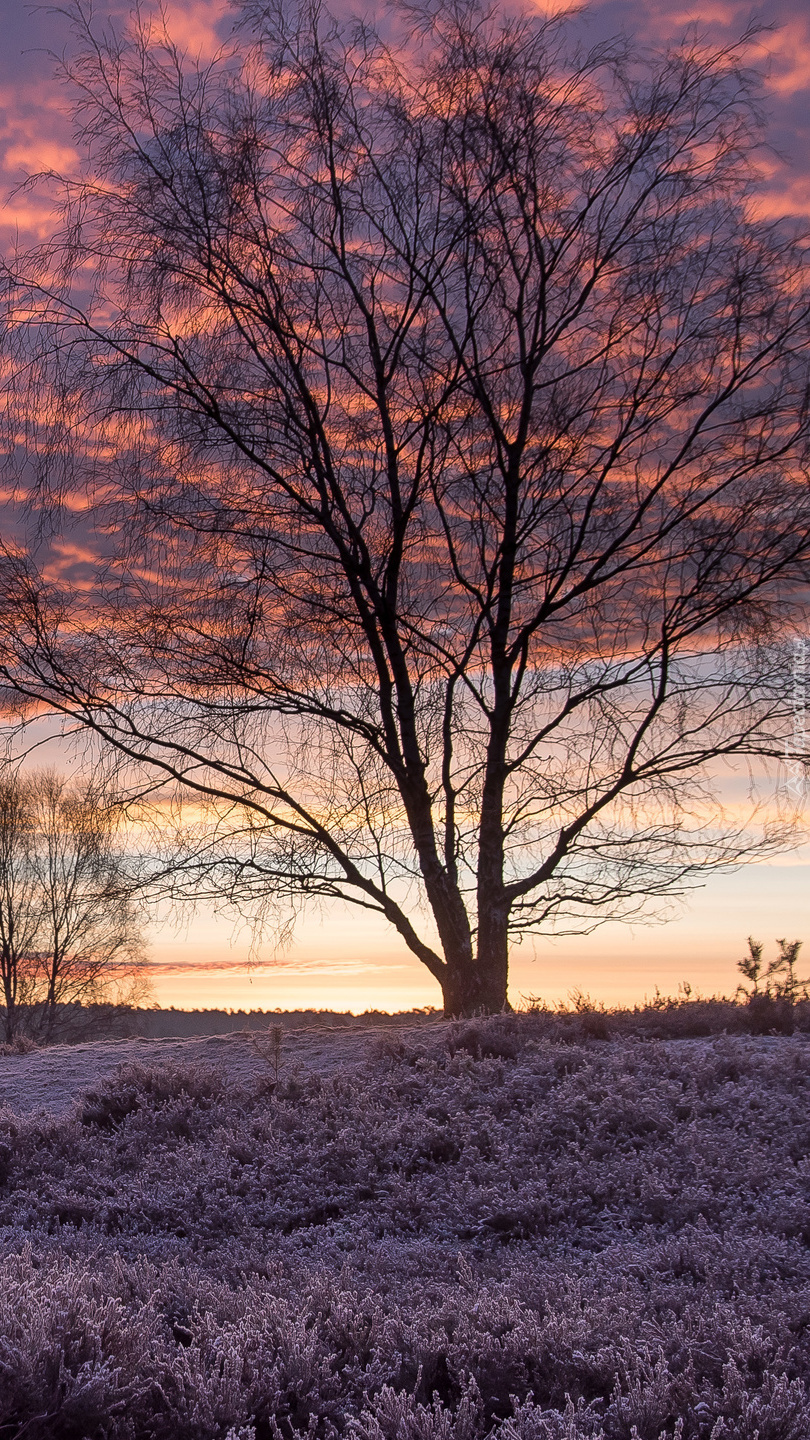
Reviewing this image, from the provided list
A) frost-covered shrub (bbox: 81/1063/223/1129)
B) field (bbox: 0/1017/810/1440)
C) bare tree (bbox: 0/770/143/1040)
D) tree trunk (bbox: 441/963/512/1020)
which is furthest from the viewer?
bare tree (bbox: 0/770/143/1040)

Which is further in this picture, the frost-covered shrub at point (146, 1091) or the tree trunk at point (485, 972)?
the tree trunk at point (485, 972)

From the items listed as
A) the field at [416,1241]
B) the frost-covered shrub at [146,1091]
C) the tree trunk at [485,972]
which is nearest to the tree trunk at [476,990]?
the tree trunk at [485,972]

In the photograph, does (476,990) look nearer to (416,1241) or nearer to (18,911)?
(416,1241)

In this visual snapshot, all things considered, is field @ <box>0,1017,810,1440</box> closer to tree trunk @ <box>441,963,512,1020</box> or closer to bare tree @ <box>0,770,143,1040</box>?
tree trunk @ <box>441,963,512,1020</box>

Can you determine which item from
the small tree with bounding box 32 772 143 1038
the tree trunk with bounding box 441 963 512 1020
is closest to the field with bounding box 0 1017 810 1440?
the tree trunk with bounding box 441 963 512 1020

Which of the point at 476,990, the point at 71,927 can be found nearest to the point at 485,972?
the point at 476,990

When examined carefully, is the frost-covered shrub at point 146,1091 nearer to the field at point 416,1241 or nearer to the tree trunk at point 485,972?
the field at point 416,1241

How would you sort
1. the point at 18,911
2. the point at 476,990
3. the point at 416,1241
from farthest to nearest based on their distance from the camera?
the point at 18,911 < the point at 476,990 < the point at 416,1241

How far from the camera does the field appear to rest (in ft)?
12.3

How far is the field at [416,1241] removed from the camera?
376cm

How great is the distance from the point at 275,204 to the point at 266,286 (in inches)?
35.0

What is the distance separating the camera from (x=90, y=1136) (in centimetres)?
865

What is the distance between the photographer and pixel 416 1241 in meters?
6.01

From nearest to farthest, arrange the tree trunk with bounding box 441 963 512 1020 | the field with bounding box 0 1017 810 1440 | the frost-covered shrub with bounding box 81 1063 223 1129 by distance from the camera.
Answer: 1. the field with bounding box 0 1017 810 1440
2. the frost-covered shrub with bounding box 81 1063 223 1129
3. the tree trunk with bounding box 441 963 512 1020
